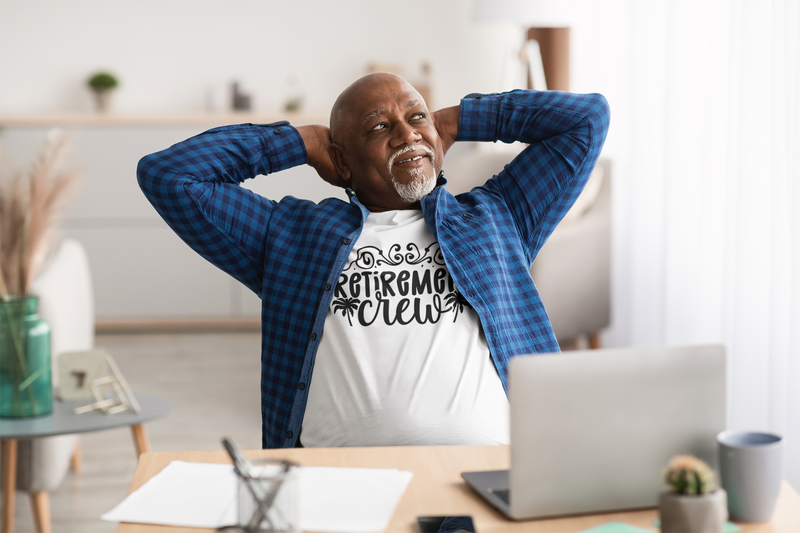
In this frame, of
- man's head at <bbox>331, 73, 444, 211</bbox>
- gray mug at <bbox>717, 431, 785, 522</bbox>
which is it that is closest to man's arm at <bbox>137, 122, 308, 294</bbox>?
man's head at <bbox>331, 73, 444, 211</bbox>

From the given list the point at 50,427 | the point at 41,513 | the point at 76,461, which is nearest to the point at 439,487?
the point at 50,427

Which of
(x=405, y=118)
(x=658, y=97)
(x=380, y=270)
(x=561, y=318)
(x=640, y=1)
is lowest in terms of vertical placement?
(x=561, y=318)

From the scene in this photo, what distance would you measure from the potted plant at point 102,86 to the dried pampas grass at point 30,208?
10.4ft

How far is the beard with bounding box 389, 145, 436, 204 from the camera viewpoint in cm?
160

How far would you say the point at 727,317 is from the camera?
2482 mm

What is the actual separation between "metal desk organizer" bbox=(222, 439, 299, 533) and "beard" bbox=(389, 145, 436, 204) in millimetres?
888

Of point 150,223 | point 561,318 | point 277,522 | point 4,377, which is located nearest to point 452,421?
point 277,522

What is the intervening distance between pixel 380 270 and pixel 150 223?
137 inches

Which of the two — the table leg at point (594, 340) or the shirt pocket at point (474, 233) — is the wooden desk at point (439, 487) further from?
the table leg at point (594, 340)

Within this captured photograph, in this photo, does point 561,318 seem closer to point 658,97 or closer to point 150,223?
point 658,97

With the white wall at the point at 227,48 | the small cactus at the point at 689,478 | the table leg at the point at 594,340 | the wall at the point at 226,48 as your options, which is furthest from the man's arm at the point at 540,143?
the white wall at the point at 227,48

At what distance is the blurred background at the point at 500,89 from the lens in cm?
225

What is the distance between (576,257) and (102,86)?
302 cm

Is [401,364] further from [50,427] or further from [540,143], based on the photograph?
[50,427]
